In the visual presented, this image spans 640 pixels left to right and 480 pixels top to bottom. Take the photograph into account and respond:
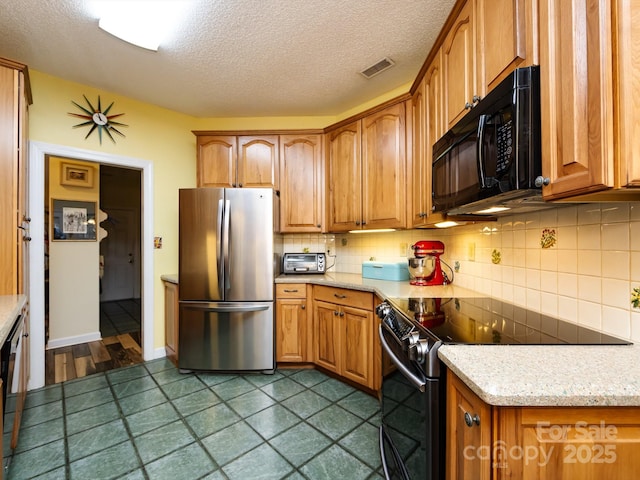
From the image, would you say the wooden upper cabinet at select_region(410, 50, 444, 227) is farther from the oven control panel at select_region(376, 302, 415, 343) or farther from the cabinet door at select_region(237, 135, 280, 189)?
the cabinet door at select_region(237, 135, 280, 189)

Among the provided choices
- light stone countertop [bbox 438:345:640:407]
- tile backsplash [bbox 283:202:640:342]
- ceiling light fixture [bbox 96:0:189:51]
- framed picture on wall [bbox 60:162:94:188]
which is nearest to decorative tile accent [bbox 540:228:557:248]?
tile backsplash [bbox 283:202:640:342]

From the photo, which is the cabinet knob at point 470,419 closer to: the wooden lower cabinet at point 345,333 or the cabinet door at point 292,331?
the wooden lower cabinet at point 345,333

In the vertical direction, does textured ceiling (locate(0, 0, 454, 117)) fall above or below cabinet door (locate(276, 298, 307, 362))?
above

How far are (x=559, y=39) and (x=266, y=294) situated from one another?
220cm

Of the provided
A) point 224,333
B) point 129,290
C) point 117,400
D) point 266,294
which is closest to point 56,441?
point 117,400

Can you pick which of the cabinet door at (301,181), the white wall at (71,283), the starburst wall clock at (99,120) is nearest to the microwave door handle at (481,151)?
the cabinet door at (301,181)

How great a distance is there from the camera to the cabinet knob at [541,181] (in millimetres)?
843

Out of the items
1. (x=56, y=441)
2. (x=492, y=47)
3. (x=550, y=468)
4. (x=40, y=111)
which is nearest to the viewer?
(x=550, y=468)

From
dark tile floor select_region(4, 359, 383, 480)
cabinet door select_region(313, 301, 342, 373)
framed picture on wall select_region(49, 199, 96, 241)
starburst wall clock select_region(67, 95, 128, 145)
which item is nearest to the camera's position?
dark tile floor select_region(4, 359, 383, 480)

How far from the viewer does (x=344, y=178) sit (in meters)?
2.56

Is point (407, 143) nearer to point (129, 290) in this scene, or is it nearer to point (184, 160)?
point (184, 160)

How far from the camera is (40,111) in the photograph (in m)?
2.24

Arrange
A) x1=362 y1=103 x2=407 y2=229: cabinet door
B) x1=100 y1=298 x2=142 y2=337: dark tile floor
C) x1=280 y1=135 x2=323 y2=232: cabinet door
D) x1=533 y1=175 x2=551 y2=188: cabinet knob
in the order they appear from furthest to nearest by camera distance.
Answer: x1=100 y1=298 x2=142 y2=337: dark tile floor
x1=280 y1=135 x2=323 y2=232: cabinet door
x1=362 y1=103 x2=407 y2=229: cabinet door
x1=533 y1=175 x2=551 y2=188: cabinet knob

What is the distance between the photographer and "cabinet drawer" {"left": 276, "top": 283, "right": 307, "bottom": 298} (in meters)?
2.47
